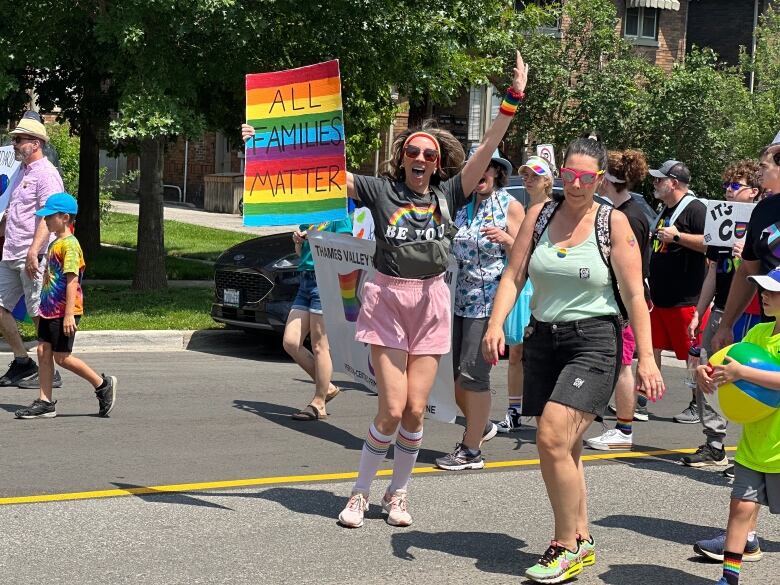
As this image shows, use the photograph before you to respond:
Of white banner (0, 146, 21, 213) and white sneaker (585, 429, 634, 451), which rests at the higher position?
white banner (0, 146, 21, 213)

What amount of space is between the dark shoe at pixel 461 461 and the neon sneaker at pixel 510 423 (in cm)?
124

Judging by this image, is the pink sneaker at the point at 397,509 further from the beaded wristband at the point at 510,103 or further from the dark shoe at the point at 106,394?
the dark shoe at the point at 106,394

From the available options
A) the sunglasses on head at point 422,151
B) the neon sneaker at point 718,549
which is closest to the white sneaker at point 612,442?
Result: the neon sneaker at point 718,549

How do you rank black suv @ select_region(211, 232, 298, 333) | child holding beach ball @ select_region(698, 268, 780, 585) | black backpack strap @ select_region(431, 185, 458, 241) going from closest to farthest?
child holding beach ball @ select_region(698, 268, 780, 585) → black backpack strap @ select_region(431, 185, 458, 241) → black suv @ select_region(211, 232, 298, 333)

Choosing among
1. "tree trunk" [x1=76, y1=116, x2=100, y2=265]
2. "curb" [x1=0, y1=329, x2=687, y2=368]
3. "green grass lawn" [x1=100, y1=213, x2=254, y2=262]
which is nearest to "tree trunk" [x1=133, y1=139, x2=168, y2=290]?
"tree trunk" [x1=76, y1=116, x2=100, y2=265]

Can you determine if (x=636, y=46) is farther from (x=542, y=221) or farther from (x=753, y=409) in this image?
(x=753, y=409)

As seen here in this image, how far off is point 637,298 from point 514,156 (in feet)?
85.1

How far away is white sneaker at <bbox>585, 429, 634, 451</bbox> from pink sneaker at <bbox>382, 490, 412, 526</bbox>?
8.33 feet

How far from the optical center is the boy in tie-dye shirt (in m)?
8.23

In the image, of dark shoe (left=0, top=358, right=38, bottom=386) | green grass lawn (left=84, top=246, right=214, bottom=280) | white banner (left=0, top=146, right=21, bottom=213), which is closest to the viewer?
dark shoe (left=0, top=358, right=38, bottom=386)

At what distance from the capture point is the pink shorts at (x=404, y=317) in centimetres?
590

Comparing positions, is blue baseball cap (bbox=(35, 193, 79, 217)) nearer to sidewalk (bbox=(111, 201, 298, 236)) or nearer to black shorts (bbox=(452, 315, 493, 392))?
black shorts (bbox=(452, 315, 493, 392))

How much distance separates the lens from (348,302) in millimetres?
7891

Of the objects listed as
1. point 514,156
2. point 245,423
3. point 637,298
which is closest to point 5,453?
point 245,423
